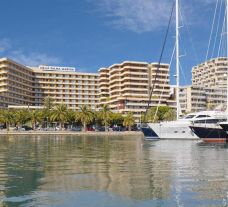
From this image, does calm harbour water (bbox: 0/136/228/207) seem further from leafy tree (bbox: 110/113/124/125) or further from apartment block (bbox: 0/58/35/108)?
apartment block (bbox: 0/58/35/108)

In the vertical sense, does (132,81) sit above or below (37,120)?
above

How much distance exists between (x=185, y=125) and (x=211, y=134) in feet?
29.1

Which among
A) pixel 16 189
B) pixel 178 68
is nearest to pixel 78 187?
pixel 16 189

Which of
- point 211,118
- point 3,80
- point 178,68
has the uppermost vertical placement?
point 3,80

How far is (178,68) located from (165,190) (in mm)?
59428

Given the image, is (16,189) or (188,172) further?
(188,172)

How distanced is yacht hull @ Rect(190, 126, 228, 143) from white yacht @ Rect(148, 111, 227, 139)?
7.05 feet

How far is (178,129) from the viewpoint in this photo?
76.6m

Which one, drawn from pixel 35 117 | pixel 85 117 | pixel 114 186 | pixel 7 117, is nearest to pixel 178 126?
pixel 114 186

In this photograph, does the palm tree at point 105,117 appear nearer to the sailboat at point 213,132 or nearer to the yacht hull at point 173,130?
the yacht hull at point 173,130

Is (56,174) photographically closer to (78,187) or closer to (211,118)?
(78,187)

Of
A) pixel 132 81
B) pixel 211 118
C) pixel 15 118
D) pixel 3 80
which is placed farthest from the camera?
pixel 132 81

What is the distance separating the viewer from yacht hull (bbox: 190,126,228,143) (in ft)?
216

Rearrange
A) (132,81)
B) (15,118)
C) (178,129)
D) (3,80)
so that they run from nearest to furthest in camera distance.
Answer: (178,129) < (15,118) < (3,80) < (132,81)
